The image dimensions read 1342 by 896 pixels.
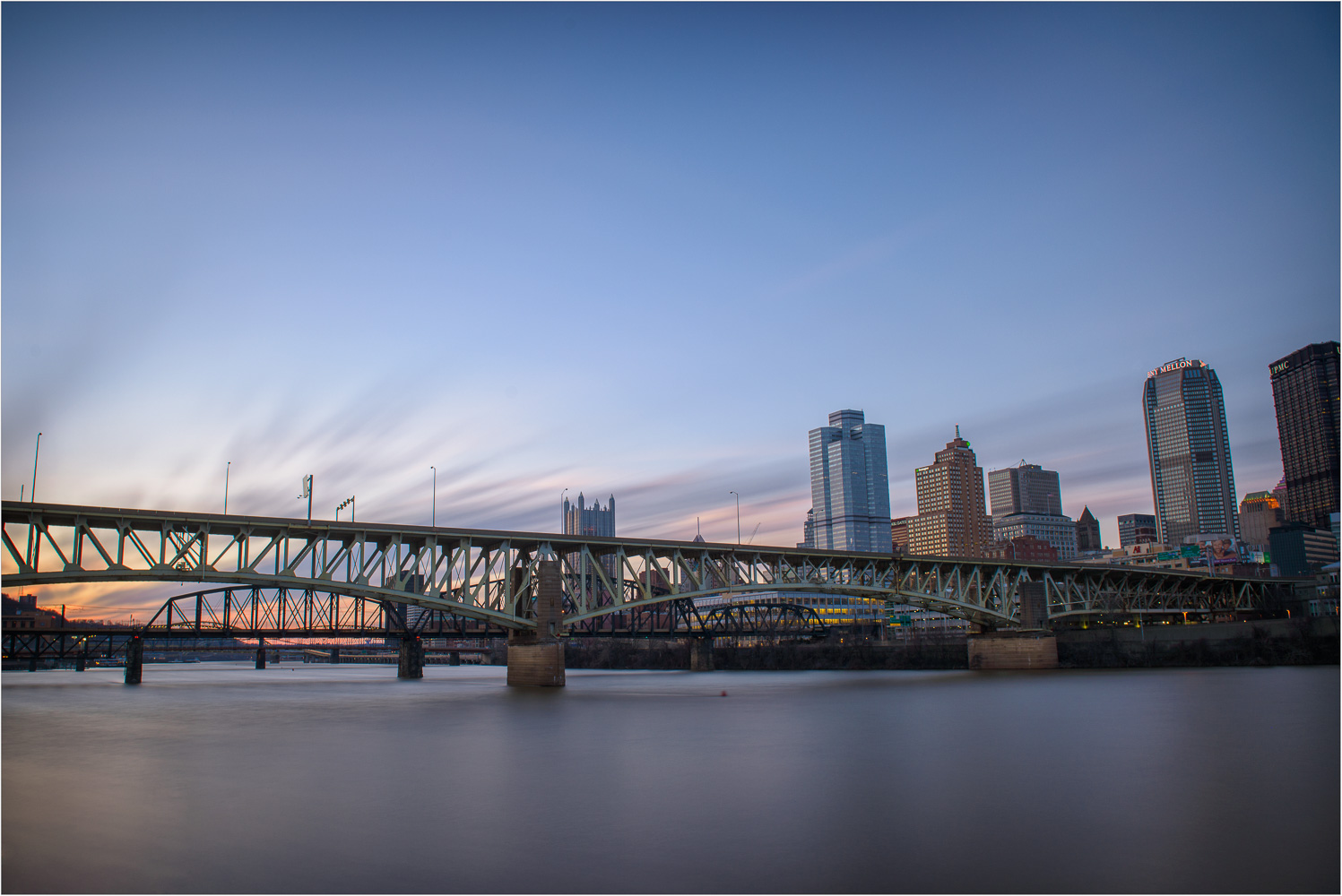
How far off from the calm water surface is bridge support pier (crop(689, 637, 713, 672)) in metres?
90.4

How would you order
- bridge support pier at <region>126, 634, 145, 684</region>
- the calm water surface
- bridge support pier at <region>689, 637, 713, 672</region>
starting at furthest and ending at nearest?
1. bridge support pier at <region>689, 637, 713, 672</region>
2. bridge support pier at <region>126, 634, 145, 684</region>
3. the calm water surface

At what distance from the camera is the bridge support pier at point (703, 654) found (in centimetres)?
13325

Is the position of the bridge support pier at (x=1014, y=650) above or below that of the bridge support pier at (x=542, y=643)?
below

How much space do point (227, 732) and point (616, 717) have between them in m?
18.1

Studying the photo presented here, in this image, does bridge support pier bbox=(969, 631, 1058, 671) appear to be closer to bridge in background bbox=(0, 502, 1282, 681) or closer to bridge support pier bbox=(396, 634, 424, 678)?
bridge in background bbox=(0, 502, 1282, 681)

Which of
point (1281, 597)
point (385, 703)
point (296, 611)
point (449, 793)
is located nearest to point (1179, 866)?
point (449, 793)

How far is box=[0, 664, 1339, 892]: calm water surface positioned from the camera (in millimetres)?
14398

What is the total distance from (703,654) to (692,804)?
378ft

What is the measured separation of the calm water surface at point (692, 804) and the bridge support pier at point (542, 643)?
28.4m

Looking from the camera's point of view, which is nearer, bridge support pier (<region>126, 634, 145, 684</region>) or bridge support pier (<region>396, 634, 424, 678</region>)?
bridge support pier (<region>126, 634, 145, 684</region>)

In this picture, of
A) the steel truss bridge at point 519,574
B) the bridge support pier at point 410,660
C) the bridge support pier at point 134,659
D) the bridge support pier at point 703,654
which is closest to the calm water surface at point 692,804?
the steel truss bridge at point 519,574

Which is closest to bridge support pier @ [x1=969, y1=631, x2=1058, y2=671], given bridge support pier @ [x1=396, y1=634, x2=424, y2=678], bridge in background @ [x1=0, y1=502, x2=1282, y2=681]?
bridge in background @ [x1=0, y1=502, x2=1282, y2=681]

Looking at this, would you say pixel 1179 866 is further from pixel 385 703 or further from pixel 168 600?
pixel 168 600

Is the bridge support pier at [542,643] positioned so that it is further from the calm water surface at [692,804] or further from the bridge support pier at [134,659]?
the bridge support pier at [134,659]
